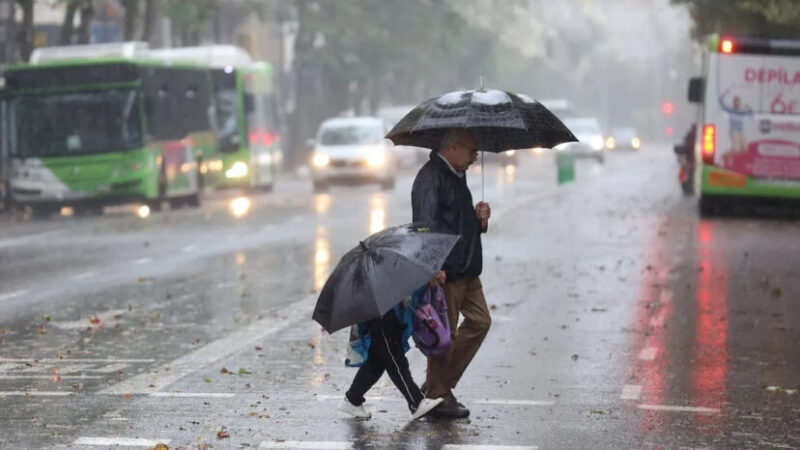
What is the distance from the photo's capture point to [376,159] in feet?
140

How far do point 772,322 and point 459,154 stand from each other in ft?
19.7

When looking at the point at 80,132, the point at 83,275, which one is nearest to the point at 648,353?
the point at 83,275

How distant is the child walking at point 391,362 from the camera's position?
9.44 meters

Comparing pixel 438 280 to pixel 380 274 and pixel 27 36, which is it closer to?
pixel 380 274

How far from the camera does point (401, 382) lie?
31.0 ft

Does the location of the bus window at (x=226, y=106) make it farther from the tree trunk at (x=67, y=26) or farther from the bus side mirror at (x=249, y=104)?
the tree trunk at (x=67, y=26)

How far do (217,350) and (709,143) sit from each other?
677 inches

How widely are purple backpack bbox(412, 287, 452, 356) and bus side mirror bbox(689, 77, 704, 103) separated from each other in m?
21.6

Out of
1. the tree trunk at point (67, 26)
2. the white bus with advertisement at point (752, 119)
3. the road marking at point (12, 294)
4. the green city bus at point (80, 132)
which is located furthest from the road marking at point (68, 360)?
the tree trunk at point (67, 26)

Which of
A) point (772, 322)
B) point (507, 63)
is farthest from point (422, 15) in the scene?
point (772, 322)

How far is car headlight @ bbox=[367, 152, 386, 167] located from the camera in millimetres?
42441

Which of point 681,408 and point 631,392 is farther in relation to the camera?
point 631,392

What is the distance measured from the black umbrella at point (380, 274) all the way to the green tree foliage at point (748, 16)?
24773 millimetres

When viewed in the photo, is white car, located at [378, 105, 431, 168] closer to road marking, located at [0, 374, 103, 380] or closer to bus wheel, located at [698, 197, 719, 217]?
bus wheel, located at [698, 197, 719, 217]
